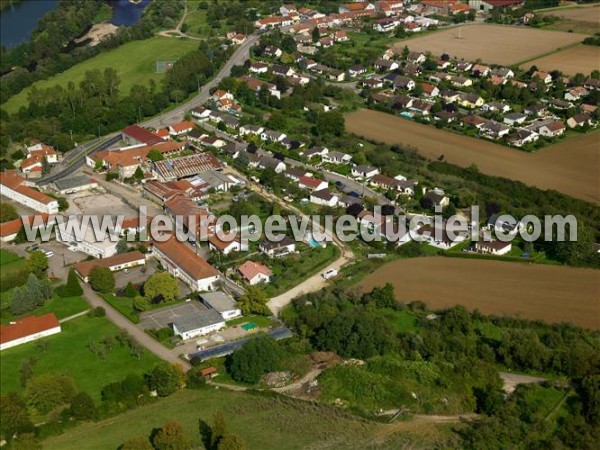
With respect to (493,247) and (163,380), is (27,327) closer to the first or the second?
(163,380)

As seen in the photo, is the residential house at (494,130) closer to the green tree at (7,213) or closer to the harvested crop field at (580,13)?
the harvested crop field at (580,13)

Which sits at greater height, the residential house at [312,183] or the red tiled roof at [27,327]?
the red tiled roof at [27,327]

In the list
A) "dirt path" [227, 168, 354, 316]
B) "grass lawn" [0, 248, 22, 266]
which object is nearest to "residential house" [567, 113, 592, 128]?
"dirt path" [227, 168, 354, 316]

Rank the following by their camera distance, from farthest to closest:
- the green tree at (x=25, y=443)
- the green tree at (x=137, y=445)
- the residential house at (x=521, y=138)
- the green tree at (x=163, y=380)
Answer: the residential house at (x=521, y=138), the green tree at (x=163, y=380), the green tree at (x=25, y=443), the green tree at (x=137, y=445)

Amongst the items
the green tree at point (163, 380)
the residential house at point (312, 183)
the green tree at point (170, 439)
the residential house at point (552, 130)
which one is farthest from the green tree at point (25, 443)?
the residential house at point (552, 130)

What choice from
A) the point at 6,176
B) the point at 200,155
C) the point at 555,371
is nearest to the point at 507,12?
the point at 200,155

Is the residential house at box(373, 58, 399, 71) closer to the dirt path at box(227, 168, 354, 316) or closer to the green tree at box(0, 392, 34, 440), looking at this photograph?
the dirt path at box(227, 168, 354, 316)
